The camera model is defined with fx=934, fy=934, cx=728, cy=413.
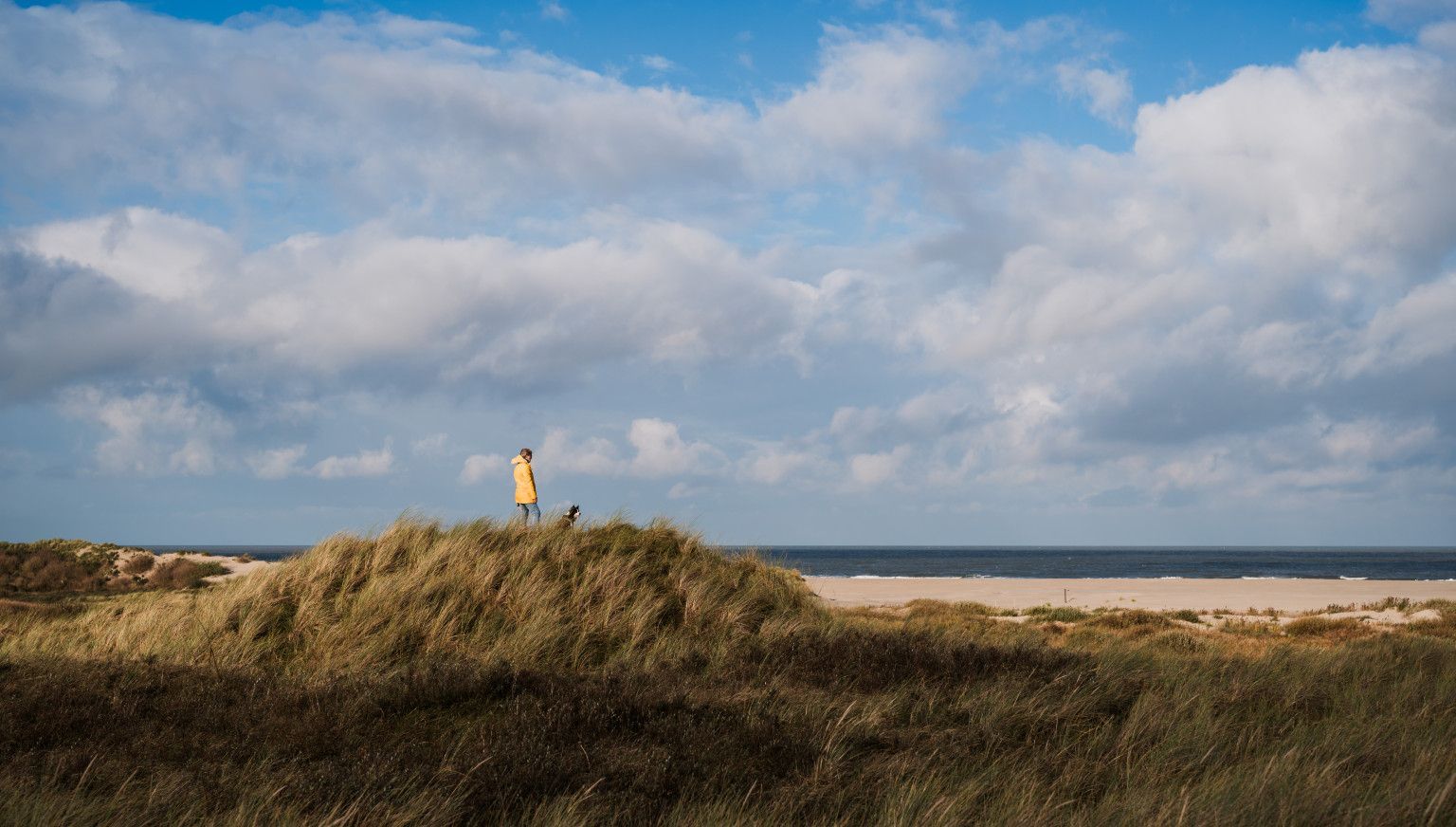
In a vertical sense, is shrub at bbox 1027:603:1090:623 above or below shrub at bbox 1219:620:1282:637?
below

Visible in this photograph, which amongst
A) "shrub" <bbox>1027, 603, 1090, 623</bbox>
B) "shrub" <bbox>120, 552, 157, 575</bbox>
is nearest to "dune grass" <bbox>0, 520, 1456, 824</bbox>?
"shrub" <bbox>1027, 603, 1090, 623</bbox>

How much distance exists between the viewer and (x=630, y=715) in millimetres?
6750

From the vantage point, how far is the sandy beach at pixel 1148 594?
32.5 m

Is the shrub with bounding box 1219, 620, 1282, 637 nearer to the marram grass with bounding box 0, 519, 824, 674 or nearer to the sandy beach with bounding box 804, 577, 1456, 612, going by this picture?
the sandy beach with bounding box 804, 577, 1456, 612

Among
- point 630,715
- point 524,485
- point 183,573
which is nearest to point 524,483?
point 524,485

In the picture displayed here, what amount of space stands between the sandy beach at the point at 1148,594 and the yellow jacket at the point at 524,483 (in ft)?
45.4

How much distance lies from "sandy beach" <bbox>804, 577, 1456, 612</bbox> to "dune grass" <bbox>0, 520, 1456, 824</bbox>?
59.6ft

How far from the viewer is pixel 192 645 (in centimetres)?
1070

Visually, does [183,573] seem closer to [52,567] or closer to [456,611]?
[52,567]

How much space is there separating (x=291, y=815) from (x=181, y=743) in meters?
1.97

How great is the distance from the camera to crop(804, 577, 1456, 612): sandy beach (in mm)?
32500

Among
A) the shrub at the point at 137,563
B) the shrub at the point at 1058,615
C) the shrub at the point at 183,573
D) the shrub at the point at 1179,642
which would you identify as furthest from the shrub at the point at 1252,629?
the shrub at the point at 137,563

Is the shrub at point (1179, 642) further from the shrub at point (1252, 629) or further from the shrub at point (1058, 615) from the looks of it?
the shrub at point (1058, 615)

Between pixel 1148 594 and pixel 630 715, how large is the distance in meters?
37.9
